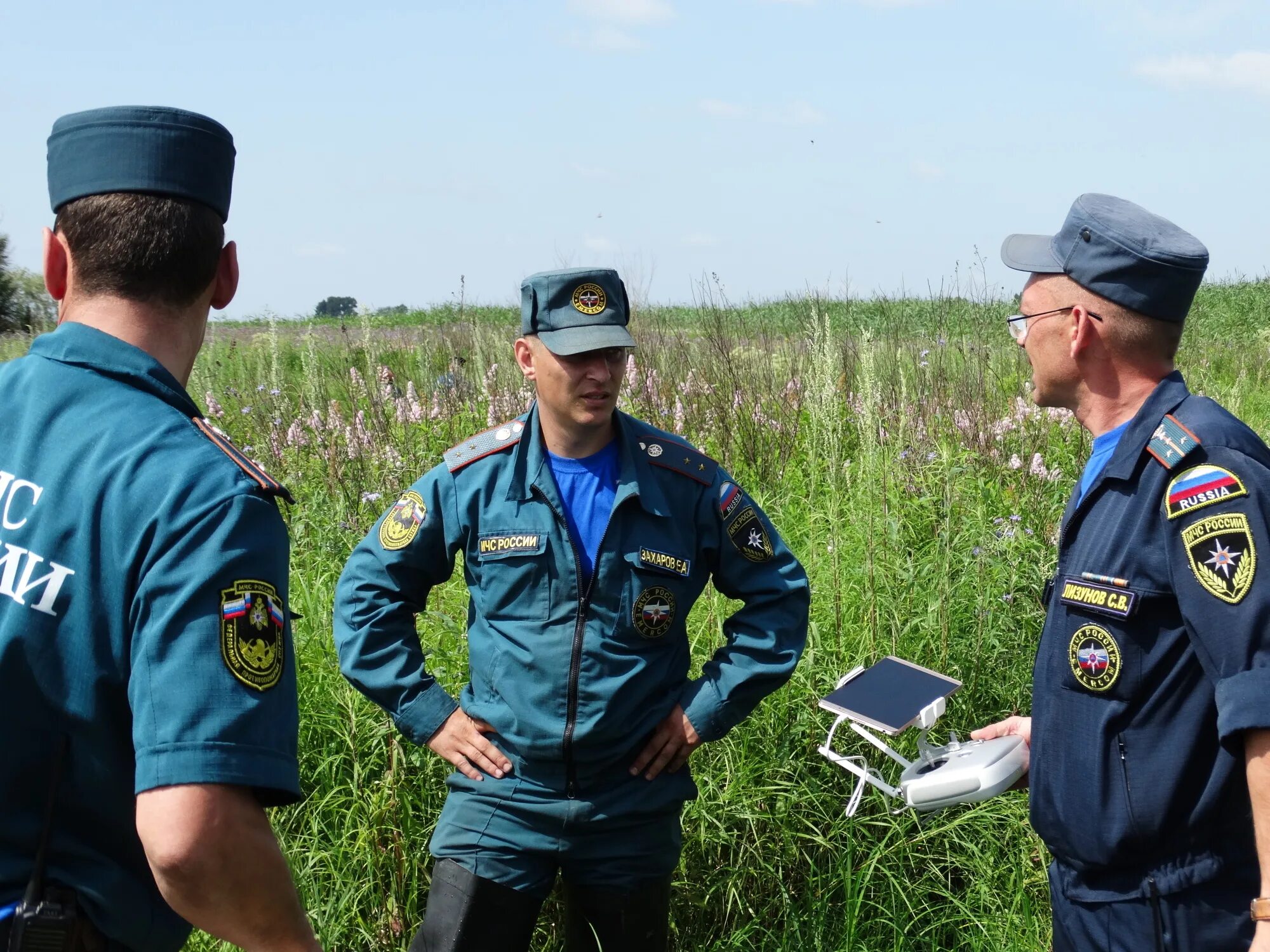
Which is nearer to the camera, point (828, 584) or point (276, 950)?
point (276, 950)

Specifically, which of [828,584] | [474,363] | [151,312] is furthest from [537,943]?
[474,363]

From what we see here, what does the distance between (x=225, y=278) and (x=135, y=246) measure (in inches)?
6.5

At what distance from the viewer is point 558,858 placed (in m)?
2.63

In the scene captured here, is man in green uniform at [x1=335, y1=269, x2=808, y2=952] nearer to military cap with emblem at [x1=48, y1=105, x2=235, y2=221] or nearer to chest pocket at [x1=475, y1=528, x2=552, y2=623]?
chest pocket at [x1=475, y1=528, x2=552, y2=623]

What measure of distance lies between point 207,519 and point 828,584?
332 cm

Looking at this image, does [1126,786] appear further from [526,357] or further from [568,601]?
[526,357]

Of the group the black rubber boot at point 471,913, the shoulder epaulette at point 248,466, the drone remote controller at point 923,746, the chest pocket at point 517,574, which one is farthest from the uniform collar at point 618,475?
the shoulder epaulette at point 248,466

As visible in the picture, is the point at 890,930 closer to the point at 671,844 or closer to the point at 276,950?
the point at 671,844

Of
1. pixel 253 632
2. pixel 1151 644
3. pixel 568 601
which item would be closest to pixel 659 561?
pixel 568 601

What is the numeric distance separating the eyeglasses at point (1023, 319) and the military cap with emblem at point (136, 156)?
1.66m

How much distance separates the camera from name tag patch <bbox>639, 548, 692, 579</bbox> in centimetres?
271

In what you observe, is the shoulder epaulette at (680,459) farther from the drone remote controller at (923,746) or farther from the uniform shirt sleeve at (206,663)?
the uniform shirt sleeve at (206,663)

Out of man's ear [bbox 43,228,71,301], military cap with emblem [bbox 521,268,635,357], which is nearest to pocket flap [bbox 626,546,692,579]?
military cap with emblem [bbox 521,268,635,357]

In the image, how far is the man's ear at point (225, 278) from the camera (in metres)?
1.67
